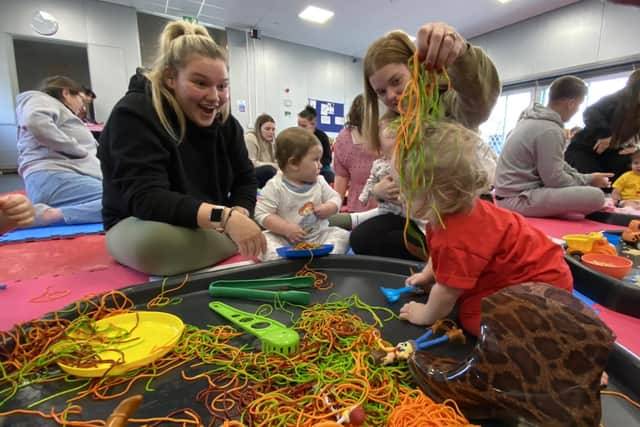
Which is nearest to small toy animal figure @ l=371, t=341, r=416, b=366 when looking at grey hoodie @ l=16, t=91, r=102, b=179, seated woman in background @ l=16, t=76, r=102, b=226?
seated woman in background @ l=16, t=76, r=102, b=226

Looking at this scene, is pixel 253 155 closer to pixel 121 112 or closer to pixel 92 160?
pixel 92 160

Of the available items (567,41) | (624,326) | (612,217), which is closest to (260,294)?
(624,326)

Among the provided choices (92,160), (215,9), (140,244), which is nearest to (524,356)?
(140,244)

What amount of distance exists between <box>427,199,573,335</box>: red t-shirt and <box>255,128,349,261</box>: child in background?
68cm

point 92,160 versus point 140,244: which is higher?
point 92,160

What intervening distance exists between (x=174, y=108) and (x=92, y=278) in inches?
23.6

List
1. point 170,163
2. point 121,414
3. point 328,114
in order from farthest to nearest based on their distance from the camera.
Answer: point 328,114 < point 170,163 < point 121,414

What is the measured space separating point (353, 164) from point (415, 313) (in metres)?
1.17

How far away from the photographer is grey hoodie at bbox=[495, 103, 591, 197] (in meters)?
1.78

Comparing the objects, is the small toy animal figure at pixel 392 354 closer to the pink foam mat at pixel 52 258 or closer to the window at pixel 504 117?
the pink foam mat at pixel 52 258

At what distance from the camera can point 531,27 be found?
4.34m

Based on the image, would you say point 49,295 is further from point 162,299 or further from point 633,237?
point 633,237

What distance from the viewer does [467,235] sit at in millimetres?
582

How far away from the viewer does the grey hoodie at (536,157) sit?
178cm
